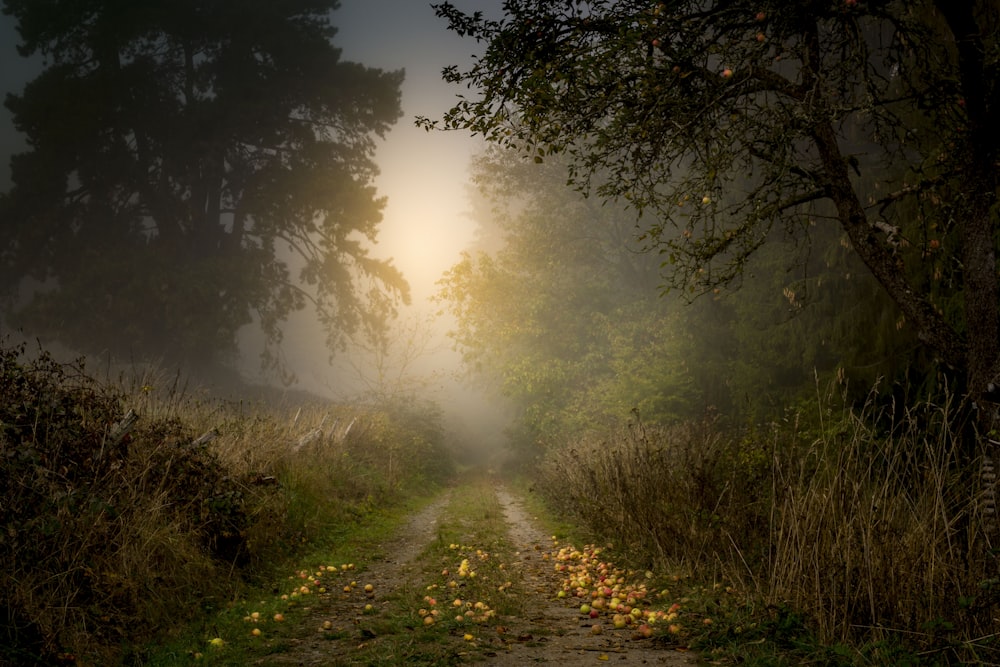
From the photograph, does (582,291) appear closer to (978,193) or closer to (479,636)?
(978,193)

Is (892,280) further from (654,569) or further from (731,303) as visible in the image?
(731,303)

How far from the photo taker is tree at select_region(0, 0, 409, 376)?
21.8 m

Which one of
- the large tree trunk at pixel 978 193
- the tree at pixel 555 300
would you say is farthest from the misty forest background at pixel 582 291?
the tree at pixel 555 300

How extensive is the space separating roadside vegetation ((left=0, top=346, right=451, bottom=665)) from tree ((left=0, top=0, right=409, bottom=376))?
53.9 ft

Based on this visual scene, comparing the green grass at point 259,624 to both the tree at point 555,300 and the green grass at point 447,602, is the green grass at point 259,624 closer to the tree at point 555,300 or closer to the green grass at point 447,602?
the green grass at point 447,602

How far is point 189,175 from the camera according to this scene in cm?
2517

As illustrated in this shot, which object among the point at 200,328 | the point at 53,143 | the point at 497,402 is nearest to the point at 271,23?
the point at 53,143

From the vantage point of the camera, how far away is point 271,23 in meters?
25.9

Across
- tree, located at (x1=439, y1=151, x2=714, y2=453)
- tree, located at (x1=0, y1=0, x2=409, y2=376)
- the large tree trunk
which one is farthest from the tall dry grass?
tree, located at (x1=0, y1=0, x2=409, y2=376)

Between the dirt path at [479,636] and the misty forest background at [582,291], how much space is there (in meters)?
1.11

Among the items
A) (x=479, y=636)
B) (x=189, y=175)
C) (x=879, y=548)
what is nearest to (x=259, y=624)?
(x=479, y=636)

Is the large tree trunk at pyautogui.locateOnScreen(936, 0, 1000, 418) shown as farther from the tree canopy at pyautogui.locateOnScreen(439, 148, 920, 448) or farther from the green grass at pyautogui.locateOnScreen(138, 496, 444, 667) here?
the green grass at pyautogui.locateOnScreen(138, 496, 444, 667)

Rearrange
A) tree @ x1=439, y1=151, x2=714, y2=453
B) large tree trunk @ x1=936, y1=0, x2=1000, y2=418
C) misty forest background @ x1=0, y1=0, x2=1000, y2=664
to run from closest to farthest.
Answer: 1. misty forest background @ x1=0, y1=0, x2=1000, y2=664
2. large tree trunk @ x1=936, y1=0, x2=1000, y2=418
3. tree @ x1=439, y1=151, x2=714, y2=453

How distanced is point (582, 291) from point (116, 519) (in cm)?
1974
